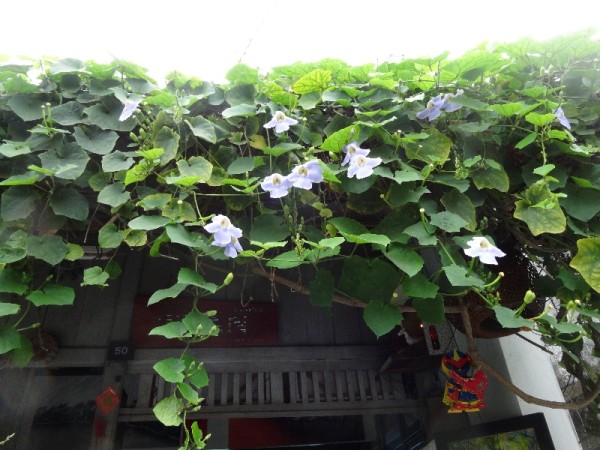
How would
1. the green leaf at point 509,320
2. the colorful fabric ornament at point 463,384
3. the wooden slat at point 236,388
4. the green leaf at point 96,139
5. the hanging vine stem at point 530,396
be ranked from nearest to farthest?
the green leaf at point 509,320 → the green leaf at point 96,139 → the hanging vine stem at point 530,396 → the colorful fabric ornament at point 463,384 → the wooden slat at point 236,388

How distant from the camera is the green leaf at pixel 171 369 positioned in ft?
2.97

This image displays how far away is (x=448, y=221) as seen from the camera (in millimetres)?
1003

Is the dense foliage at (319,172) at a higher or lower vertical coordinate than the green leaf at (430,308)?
higher

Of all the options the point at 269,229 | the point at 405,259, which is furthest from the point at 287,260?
the point at 405,259

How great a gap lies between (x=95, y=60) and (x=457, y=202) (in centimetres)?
105

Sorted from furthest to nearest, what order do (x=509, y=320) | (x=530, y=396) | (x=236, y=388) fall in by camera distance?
(x=236, y=388)
(x=530, y=396)
(x=509, y=320)

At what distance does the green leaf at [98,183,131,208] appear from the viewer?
102 cm

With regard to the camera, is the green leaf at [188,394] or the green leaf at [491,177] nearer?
the green leaf at [188,394]

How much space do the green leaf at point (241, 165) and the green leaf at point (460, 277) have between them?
0.52 m

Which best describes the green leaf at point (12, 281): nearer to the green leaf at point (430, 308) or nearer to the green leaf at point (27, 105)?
the green leaf at point (27, 105)

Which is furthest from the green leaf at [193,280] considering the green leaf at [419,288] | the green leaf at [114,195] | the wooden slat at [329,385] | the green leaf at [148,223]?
the wooden slat at [329,385]

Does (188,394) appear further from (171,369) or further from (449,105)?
(449,105)

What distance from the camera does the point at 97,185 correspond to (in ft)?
3.52

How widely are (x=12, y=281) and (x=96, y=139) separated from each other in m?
0.39
